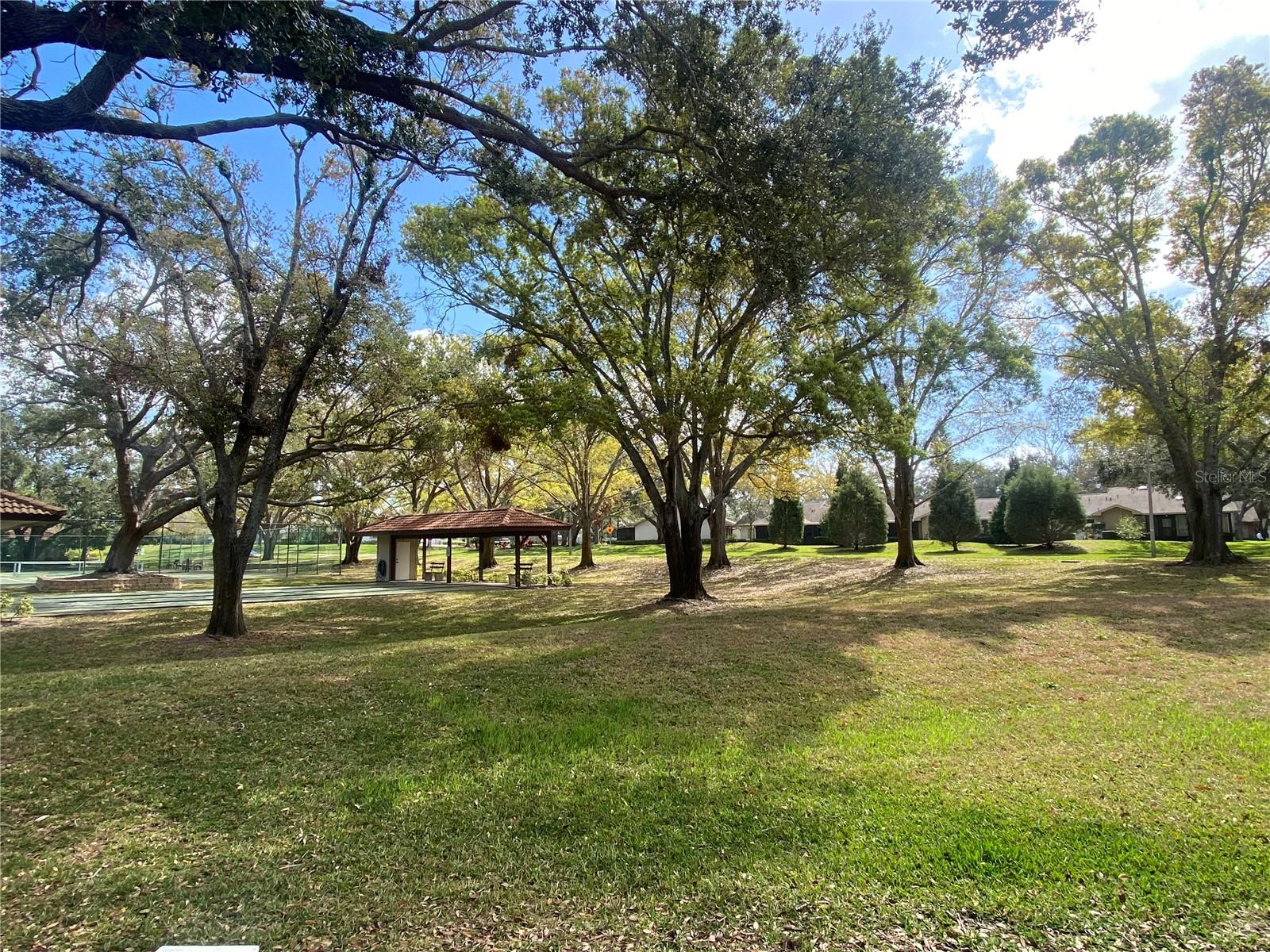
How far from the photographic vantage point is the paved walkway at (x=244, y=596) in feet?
52.6

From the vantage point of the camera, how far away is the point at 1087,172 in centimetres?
1922

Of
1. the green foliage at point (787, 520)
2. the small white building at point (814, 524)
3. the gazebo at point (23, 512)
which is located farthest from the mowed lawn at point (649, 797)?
the small white building at point (814, 524)

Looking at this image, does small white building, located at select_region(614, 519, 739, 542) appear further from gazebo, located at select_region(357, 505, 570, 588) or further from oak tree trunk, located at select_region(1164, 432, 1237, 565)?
oak tree trunk, located at select_region(1164, 432, 1237, 565)

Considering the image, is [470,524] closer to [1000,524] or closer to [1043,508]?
[1043,508]

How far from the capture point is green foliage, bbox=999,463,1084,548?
30.7m

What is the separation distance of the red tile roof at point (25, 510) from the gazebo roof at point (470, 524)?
1244 centimetres

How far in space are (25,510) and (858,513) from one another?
34625 mm

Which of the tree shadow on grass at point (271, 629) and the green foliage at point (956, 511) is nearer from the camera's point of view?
the tree shadow on grass at point (271, 629)

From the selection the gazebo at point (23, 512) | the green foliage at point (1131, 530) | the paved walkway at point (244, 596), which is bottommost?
the paved walkway at point (244, 596)

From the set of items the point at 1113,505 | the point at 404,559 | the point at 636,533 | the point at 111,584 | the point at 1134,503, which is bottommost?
the point at 111,584

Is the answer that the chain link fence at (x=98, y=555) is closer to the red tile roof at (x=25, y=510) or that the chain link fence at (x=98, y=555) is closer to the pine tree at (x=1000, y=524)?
the red tile roof at (x=25, y=510)

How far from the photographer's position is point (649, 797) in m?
4.14

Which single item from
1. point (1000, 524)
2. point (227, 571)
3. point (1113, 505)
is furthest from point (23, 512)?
point (1113, 505)

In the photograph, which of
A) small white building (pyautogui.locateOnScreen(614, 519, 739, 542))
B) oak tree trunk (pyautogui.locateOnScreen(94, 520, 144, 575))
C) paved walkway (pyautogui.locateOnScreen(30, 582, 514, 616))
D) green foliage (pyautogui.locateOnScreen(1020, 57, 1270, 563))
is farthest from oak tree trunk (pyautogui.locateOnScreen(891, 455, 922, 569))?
small white building (pyautogui.locateOnScreen(614, 519, 739, 542))
